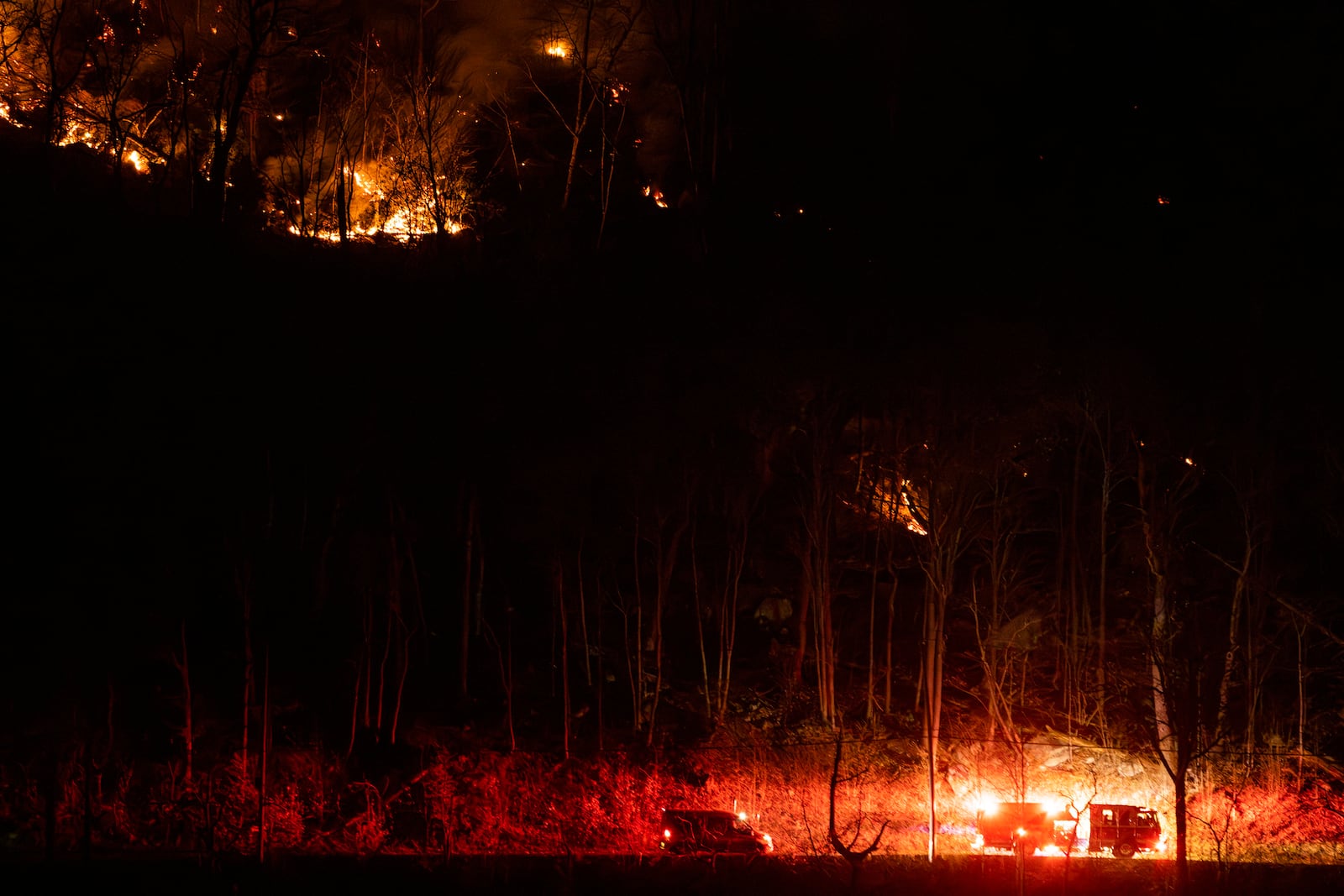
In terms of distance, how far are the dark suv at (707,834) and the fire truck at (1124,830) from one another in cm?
678

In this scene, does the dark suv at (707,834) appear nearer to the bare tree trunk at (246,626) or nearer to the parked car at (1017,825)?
the parked car at (1017,825)

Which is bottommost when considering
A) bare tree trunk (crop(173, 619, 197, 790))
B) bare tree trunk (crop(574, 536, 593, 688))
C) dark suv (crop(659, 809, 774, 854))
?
dark suv (crop(659, 809, 774, 854))

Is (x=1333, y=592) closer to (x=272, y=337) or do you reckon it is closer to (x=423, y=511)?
(x=423, y=511)

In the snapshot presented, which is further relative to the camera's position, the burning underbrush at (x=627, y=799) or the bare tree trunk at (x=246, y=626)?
the burning underbrush at (x=627, y=799)

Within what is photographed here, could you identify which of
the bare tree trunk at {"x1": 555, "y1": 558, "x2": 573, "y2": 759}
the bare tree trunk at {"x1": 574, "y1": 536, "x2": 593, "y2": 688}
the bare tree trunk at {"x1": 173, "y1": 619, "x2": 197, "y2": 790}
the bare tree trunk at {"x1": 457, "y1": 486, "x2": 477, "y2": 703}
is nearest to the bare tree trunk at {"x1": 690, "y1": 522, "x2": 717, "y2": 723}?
the bare tree trunk at {"x1": 574, "y1": 536, "x2": 593, "y2": 688}

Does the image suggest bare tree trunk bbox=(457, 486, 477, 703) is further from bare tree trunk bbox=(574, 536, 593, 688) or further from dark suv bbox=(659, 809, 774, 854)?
dark suv bbox=(659, 809, 774, 854)

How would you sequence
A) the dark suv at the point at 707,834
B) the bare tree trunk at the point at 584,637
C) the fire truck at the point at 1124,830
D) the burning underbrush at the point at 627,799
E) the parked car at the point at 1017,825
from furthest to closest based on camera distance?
1. the bare tree trunk at the point at 584,637
2. the fire truck at the point at 1124,830
3. the parked car at the point at 1017,825
4. the dark suv at the point at 707,834
5. the burning underbrush at the point at 627,799

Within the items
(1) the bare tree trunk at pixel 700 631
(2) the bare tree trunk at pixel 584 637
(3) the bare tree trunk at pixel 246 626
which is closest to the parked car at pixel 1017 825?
(1) the bare tree trunk at pixel 700 631

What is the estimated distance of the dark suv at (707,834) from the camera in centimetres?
2028

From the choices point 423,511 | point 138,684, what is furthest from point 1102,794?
point 138,684

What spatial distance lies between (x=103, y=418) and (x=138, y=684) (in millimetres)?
6400

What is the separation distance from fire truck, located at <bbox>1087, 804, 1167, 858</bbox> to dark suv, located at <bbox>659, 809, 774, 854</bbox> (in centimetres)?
678

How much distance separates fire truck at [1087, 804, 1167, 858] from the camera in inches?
856

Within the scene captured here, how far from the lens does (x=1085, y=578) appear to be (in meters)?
33.9
